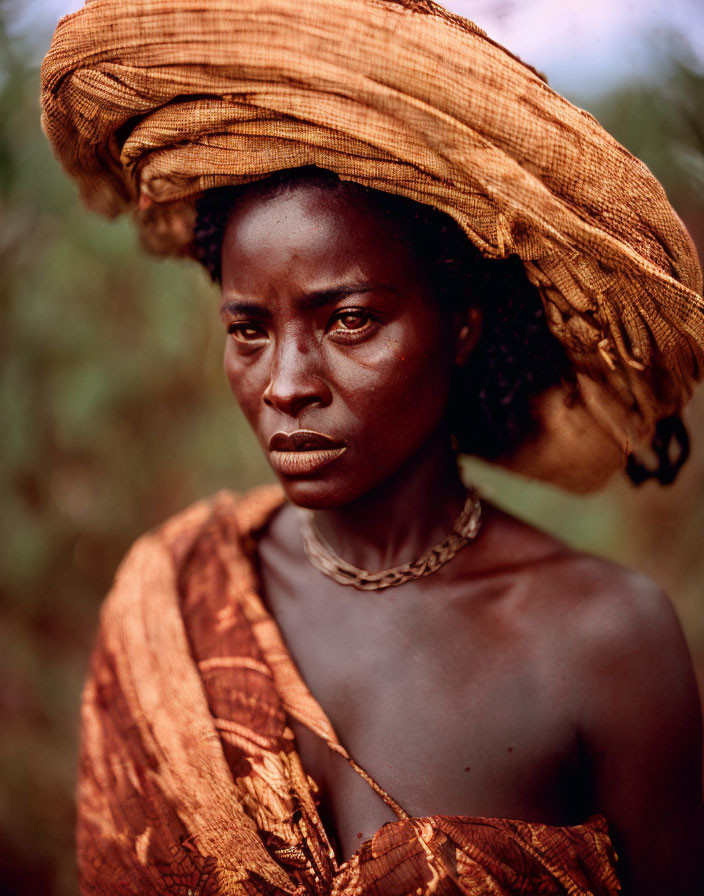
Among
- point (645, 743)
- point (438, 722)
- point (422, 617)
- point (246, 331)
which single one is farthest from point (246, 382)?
point (645, 743)

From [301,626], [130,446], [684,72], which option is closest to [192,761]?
[301,626]

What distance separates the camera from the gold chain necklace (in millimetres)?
1380

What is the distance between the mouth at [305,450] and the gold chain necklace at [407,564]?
0.31m

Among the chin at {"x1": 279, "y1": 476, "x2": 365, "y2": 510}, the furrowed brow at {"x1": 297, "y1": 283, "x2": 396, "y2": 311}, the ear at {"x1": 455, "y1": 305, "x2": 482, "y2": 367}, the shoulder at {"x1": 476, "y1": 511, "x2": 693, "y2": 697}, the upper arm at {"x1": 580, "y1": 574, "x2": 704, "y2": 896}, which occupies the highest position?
the furrowed brow at {"x1": 297, "y1": 283, "x2": 396, "y2": 311}

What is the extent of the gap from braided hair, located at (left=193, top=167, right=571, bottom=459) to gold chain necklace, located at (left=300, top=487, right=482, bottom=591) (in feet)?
0.51

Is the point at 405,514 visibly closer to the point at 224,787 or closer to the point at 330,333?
the point at 330,333

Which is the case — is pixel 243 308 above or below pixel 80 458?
below

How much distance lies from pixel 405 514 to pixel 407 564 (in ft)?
0.30

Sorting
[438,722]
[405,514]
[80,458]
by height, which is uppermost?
[80,458]

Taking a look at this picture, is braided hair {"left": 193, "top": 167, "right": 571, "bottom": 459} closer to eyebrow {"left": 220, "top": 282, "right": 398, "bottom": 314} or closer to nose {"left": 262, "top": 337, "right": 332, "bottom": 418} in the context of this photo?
eyebrow {"left": 220, "top": 282, "right": 398, "bottom": 314}

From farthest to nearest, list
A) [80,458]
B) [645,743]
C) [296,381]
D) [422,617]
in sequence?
1. [80,458]
2. [422,617]
3. [645,743]
4. [296,381]

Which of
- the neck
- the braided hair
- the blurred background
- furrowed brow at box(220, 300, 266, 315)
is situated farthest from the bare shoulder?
the blurred background

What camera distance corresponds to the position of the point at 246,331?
1.24m

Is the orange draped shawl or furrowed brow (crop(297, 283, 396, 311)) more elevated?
Answer: furrowed brow (crop(297, 283, 396, 311))
